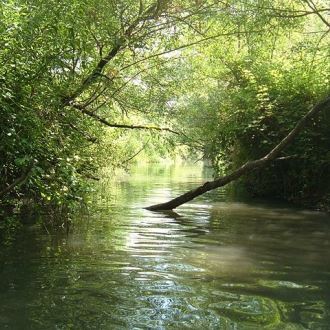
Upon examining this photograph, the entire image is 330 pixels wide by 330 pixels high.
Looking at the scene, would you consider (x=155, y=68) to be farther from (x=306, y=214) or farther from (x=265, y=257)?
(x=265, y=257)

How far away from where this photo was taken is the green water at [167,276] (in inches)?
175

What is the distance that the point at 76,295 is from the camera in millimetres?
5043

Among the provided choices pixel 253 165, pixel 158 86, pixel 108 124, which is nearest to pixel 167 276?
pixel 253 165

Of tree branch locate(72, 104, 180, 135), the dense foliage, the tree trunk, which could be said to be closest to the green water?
the dense foliage

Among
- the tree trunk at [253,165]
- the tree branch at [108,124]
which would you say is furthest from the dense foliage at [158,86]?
the tree trunk at [253,165]

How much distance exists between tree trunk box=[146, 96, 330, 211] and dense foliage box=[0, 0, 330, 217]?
4.56ft

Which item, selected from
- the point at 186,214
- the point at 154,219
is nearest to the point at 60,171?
the point at 154,219

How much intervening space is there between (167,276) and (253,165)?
5603 mm

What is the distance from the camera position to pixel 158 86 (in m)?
13.9

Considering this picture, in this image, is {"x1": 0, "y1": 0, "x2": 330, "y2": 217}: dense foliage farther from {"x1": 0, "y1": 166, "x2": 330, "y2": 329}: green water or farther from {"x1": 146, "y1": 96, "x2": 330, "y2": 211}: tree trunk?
{"x1": 146, "y1": 96, "x2": 330, "y2": 211}: tree trunk

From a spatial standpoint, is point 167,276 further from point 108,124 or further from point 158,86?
point 158,86

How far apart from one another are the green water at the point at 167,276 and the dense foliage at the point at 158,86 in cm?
104

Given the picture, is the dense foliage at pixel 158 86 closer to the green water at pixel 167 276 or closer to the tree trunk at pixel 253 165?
the green water at pixel 167 276

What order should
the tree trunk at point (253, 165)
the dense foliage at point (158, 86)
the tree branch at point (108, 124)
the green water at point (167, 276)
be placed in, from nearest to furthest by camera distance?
the green water at point (167, 276), the dense foliage at point (158, 86), the tree trunk at point (253, 165), the tree branch at point (108, 124)
